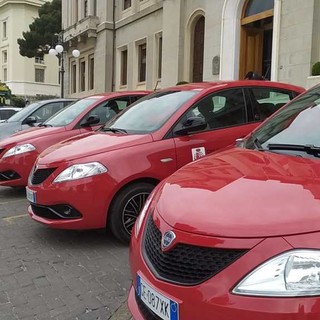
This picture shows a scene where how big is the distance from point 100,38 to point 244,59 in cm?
1432

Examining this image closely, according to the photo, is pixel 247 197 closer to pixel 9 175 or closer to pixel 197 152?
pixel 197 152

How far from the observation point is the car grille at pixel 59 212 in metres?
4.48

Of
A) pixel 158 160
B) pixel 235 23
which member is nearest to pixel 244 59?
pixel 235 23

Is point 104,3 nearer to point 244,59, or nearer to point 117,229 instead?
point 244,59

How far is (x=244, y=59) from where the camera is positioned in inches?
699

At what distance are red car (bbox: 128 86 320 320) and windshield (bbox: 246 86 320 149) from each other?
258 millimetres

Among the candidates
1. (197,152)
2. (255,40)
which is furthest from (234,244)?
(255,40)

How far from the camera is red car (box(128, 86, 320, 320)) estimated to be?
179cm

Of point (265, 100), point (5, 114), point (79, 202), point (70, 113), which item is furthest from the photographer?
point (5, 114)

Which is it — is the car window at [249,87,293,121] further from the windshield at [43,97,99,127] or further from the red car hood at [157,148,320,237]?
the windshield at [43,97,99,127]

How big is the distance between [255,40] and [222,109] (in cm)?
1368

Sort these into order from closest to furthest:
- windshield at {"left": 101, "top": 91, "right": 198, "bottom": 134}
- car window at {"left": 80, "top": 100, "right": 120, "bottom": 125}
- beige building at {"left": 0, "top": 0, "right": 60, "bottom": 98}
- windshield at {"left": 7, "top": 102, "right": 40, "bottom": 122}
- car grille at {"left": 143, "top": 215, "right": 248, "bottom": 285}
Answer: car grille at {"left": 143, "top": 215, "right": 248, "bottom": 285}, windshield at {"left": 101, "top": 91, "right": 198, "bottom": 134}, car window at {"left": 80, "top": 100, "right": 120, "bottom": 125}, windshield at {"left": 7, "top": 102, "right": 40, "bottom": 122}, beige building at {"left": 0, "top": 0, "right": 60, "bottom": 98}

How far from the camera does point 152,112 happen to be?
524cm

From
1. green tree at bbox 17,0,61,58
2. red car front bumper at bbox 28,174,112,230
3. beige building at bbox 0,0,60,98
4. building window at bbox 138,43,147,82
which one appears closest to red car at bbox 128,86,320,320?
red car front bumper at bbox 28,174,112,230
